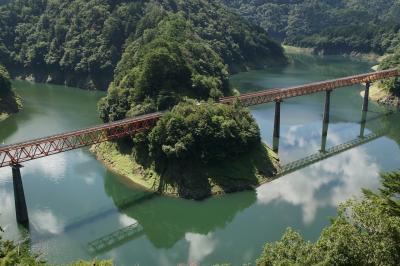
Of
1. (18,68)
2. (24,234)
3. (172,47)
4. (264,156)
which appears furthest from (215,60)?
(18,68)

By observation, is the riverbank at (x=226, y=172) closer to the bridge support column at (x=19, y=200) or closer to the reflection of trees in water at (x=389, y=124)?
the bridge support column at (x=19, y=200)

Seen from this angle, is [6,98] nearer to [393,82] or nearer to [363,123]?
[363,123]

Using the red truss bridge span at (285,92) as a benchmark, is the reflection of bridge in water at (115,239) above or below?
below

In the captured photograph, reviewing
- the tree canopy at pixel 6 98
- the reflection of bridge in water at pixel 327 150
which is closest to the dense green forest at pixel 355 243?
the reflection of bridge in water at pixel 327 150

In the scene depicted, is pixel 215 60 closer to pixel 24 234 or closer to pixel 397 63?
pixel 397 63

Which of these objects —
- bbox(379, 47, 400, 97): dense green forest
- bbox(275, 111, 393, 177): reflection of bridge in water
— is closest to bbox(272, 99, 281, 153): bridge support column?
bbox(275, 111, 393, 177): reflection of bridge in water

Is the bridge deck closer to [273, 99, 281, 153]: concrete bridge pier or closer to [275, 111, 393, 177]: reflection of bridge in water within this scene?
[273, 99, 281, 153]: concrete bridge pier

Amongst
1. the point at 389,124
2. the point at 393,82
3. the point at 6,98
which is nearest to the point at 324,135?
the point at 389,124

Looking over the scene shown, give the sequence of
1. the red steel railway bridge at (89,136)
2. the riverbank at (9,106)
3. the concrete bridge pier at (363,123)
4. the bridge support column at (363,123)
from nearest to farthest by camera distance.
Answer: the red steel railway bridge at (89,136)
the concrete bridge pier at (363,123)
the bridge support column at (363,123)
the riverbank at (9,106)
